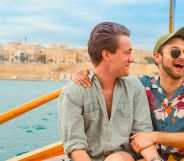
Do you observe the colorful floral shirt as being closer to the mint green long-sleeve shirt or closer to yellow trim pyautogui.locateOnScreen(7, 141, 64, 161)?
the mint green long-sleeve shirt

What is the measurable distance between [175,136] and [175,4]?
12.0ft

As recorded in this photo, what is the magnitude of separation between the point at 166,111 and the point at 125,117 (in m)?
0.26

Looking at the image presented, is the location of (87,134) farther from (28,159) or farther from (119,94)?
(28,159)

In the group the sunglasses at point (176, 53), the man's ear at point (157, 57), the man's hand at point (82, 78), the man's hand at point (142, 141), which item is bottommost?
the man's hand at point (142, 141)

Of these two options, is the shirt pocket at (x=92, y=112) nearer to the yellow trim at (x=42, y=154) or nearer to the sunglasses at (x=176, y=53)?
the sunglasses at (x=176, y=53)

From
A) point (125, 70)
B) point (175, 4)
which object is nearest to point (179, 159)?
point (125, 70)

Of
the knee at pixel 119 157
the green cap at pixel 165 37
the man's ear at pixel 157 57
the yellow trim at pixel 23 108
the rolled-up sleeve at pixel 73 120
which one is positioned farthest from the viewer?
the yellow trim at pixel 23 108

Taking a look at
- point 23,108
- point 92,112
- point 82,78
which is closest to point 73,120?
point 92,112

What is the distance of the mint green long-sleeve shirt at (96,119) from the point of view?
2.63m

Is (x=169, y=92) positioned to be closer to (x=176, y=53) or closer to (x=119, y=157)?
(x=176, y=53)

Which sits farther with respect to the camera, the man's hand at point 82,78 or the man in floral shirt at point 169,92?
the man in floral shirt at point 169,92

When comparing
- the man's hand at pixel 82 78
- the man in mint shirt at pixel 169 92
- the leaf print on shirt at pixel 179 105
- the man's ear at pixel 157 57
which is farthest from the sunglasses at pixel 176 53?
the man's hand at pixel 82 78

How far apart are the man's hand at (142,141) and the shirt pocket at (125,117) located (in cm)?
6

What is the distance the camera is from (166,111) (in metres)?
2.79
